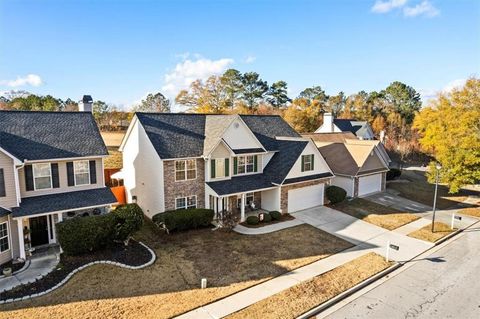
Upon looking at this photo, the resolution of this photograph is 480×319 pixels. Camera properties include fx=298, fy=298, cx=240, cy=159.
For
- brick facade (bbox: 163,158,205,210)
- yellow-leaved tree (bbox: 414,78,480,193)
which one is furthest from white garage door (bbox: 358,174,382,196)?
brick facade (bbox: 163,158,205,210)

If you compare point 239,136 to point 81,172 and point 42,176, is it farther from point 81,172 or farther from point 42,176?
point 42,176

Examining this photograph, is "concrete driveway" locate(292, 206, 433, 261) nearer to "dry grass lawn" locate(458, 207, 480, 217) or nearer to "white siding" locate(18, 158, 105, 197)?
"dry grass lawn" locate(458, 207, 480, 217)

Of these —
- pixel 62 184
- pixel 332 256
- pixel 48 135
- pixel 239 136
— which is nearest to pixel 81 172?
pixel 62 184

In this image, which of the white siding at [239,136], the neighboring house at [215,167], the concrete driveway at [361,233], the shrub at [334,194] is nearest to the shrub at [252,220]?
the neighboring house at [215,167]

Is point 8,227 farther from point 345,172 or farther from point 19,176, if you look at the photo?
point 345,172

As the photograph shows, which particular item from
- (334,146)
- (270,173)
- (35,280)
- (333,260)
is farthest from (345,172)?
(35,280)

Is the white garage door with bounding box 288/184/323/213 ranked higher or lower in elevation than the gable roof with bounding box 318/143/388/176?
lower
